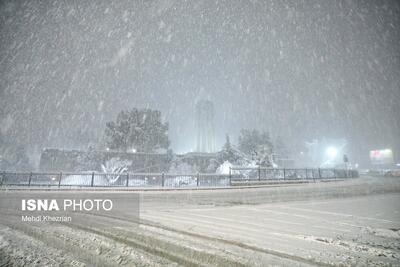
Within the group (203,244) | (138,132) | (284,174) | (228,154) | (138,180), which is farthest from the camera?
(138,132)

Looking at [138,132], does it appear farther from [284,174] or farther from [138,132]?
[284,174]

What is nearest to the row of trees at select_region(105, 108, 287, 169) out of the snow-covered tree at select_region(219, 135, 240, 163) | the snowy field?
the snow-covered tree at select_region(219, 135, 240, 163)

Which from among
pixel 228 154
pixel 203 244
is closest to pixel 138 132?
pixel 228 154

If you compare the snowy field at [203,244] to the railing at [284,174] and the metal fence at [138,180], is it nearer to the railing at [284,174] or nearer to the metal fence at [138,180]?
the metal fence at [138,180]

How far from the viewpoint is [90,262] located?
2645 mm

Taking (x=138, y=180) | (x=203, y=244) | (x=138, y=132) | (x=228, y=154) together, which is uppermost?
(x=138, y=132)

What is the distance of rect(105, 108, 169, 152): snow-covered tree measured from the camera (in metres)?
53.8

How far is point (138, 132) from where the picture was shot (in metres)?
54.3

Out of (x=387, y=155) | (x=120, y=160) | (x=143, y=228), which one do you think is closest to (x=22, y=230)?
(x=143, y=228)

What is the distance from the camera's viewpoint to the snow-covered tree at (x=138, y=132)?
177ft

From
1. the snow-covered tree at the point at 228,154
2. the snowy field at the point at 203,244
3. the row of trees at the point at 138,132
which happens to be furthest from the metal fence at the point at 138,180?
the row of trees at the point at 138,132

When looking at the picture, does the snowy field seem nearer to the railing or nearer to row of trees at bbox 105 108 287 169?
the railing

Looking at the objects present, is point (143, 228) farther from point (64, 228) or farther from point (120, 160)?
point (120, 160)

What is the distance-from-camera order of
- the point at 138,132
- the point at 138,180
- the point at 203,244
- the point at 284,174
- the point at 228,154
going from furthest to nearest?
the point at 138,132 → the point at 228,154 → the point at 138,180 → the point at 284,174 → the point at 203,244
